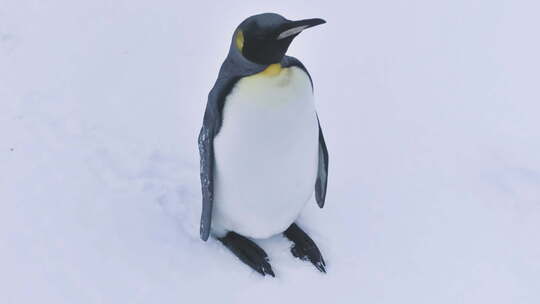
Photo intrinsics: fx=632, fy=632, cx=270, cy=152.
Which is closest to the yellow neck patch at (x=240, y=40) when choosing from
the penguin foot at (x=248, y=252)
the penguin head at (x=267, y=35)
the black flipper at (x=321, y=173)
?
the penguin head at (x=267, y=35)

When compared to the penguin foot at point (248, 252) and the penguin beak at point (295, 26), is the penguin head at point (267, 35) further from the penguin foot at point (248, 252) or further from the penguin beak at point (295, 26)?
the penguin foot at point (248, 252)

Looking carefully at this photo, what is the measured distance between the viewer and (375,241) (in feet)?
6.91

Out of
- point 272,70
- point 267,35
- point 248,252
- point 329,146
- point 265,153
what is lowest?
point 248,252

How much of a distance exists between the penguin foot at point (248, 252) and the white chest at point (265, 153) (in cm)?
7

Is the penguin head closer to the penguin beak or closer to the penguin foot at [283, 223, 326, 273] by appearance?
the penguin beak

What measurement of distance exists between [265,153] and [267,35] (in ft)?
1.11

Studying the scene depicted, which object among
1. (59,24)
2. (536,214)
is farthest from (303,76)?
(59,24)

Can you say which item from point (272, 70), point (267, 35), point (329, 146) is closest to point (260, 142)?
point (272, 70)

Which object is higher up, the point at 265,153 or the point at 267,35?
the point at 267,35

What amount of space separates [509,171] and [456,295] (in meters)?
0.67

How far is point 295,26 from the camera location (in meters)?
1.49

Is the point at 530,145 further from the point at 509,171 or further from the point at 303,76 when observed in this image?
the point at 303,76

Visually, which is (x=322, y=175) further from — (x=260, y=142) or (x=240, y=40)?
(x=240, y=40)

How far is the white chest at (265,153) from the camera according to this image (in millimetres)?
1630
